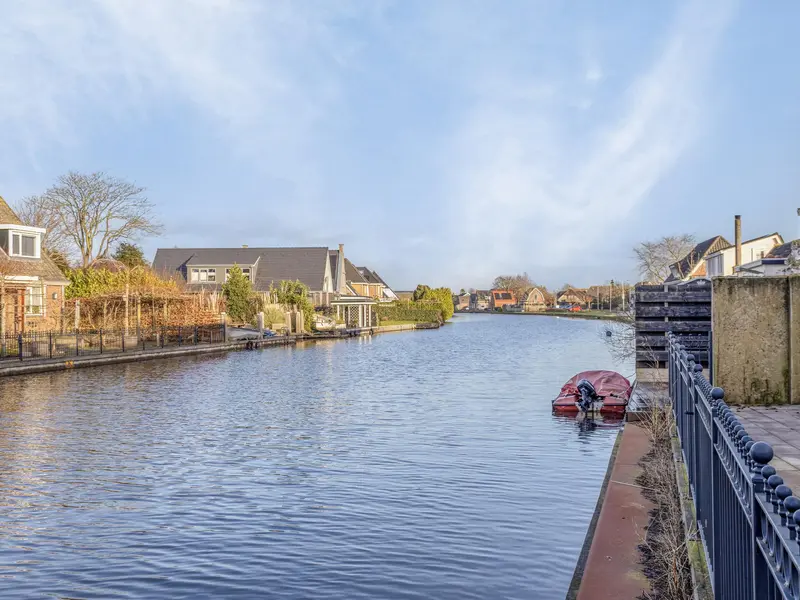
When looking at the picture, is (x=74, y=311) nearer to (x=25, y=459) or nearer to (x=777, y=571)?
(x=25, y=459)

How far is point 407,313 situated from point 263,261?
2116 centimetres

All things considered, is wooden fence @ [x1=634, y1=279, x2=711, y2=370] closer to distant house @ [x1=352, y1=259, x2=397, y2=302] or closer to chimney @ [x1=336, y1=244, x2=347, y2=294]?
chimney @ [x1=336, y1=244, x2=347, y2=294]

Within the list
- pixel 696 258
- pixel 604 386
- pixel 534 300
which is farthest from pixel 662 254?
pixel 534 300

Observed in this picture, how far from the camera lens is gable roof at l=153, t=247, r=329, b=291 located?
77438 mm

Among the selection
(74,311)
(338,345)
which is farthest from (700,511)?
(338,345)

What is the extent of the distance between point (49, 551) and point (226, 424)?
8853mm

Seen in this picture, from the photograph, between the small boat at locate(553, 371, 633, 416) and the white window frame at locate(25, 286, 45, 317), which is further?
the white window frame at locate(25, 286, 45, 317)

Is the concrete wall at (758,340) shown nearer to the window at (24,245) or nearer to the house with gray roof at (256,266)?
the window at (24,245)

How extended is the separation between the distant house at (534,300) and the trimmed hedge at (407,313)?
85.5m

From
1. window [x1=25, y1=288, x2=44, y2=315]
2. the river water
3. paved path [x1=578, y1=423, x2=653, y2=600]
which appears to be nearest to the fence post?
paved path [x1=578, y1=423, x2=653, y2=600]

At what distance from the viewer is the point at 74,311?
41.4 m

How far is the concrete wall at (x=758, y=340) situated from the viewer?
11172mm

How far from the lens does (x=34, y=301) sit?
3819 centimetres

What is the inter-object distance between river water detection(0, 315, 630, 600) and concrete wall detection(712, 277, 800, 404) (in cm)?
248
